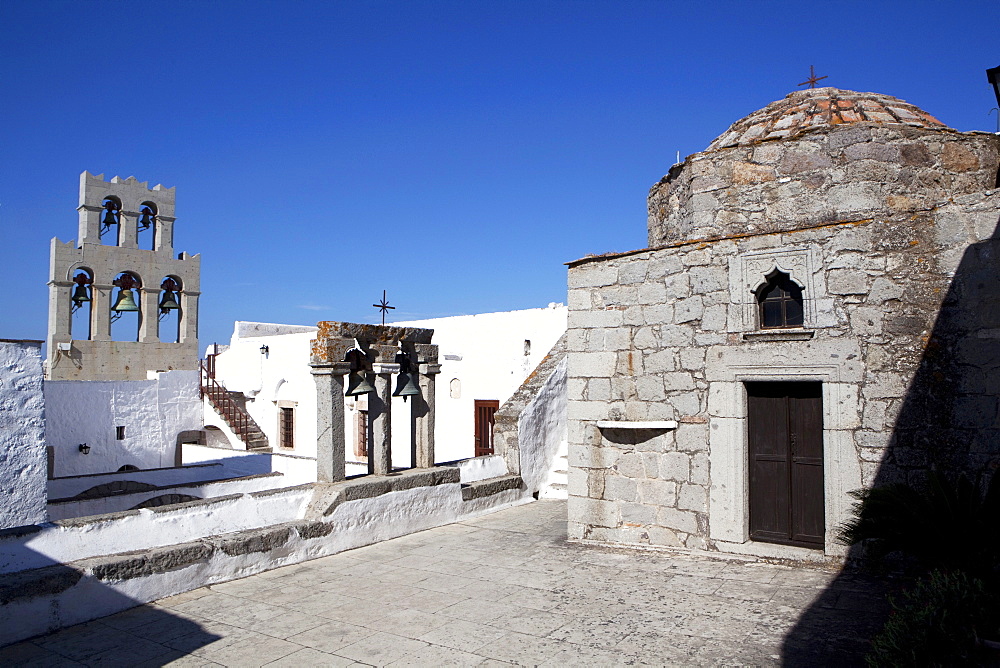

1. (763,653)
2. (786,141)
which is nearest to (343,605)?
(763,653)

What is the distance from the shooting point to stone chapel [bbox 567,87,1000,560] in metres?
5.37

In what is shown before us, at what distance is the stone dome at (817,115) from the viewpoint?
709 centimetres

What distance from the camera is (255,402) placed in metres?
19.4

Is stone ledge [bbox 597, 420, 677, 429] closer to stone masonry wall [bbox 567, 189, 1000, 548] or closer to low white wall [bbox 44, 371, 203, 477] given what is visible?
stone masonry wall [bbox 567, 189, 1000, 548]

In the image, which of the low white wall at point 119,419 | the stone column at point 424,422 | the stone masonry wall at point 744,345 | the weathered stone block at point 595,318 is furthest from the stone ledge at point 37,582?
the low white wall at point 119,419

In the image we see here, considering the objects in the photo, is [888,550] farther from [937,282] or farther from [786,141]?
[786,141]

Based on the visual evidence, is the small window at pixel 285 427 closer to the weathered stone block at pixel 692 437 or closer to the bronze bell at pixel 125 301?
the bronze bell at pixel 125 301

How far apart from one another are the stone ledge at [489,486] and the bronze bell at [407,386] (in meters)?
1.44

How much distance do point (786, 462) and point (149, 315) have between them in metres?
16.4

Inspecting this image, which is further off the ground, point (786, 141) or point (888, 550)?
point (786, 141)

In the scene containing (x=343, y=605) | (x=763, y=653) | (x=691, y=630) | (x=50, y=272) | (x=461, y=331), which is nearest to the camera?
(x=763, y=653)

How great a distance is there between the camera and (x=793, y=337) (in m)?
5.98

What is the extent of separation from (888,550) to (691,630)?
6.72ft

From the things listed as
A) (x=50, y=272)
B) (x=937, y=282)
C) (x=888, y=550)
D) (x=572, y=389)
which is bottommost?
(x=888, y=550)
